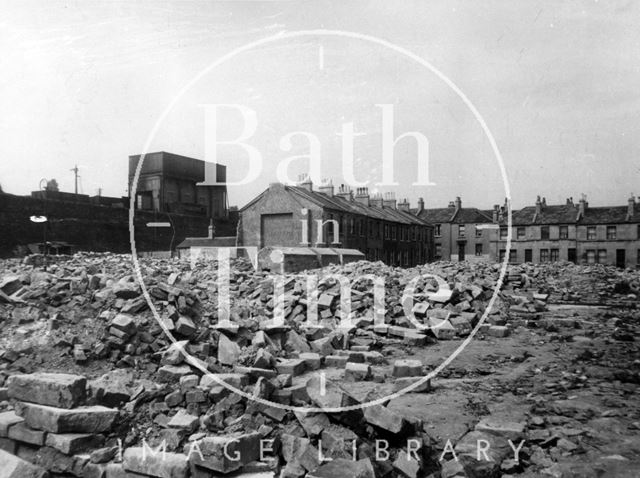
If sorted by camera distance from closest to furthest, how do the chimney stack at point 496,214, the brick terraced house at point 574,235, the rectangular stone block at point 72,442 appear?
the rectangular stone block at point 72,442 < the brick terraced house at point 574,235 < the chimney stack at point 496,214

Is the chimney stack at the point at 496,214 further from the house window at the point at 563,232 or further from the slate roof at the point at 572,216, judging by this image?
the house window at the point at 563,232

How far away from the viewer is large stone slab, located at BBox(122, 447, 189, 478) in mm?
4266

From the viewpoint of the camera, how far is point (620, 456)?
14.2ft

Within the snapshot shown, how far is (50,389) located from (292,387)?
2.82 m

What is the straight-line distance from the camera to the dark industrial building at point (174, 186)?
36656 millimetres

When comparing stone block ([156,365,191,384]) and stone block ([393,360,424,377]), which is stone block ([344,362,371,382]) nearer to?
stone block ([393,360,424,377])

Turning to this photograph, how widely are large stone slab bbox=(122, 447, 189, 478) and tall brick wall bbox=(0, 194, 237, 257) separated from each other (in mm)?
24476

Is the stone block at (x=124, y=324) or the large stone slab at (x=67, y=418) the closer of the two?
the large stone slab at (x=67, y=418)

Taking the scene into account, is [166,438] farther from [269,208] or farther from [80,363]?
[269,208]

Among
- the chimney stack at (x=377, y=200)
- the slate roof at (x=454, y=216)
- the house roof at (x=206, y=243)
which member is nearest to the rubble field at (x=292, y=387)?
the house roof at (x=206, y=243)

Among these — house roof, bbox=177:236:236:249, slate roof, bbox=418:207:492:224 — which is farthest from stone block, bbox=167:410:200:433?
slate roof, bbox=418:207:492:224

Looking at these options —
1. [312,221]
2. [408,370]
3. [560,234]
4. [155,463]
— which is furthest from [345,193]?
[155,463]

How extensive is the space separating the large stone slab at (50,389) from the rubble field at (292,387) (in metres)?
0.02

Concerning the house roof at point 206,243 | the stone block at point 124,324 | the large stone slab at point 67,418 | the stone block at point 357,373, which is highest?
the house roof at point 206,243
